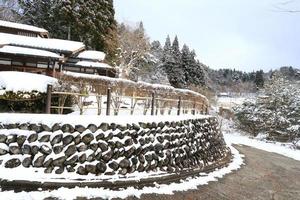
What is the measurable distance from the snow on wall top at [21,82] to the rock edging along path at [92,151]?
8.88 feet

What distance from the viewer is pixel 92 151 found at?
7.47 metres

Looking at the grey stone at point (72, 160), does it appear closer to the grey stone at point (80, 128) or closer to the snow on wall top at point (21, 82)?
the grey stone at point (80, 128)

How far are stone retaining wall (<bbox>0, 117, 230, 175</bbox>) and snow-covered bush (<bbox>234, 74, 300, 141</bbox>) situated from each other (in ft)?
61.0

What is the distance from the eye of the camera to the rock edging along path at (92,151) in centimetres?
672

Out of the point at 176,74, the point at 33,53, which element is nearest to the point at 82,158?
the point at 33,53

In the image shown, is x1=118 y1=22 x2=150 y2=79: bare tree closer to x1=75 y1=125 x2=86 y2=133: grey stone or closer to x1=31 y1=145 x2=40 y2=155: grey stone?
x1=75 y1=125 x2=86 y2=133: grey stone

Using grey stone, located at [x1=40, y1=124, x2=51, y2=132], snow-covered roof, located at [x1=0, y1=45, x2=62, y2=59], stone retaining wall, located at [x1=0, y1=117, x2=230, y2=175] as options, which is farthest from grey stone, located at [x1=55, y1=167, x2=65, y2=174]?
snow-covered roof, located at [x1=0, y1=45, x2=62, y2=59]

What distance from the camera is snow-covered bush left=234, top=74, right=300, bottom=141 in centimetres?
2595

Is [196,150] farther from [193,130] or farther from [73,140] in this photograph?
[73,140]

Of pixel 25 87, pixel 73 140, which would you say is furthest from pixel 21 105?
pixel 73 140

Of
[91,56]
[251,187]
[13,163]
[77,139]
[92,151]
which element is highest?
[91,56]

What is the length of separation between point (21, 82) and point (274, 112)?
23589 mm

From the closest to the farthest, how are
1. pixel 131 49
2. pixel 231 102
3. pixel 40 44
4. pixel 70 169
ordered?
pixel 70 169, pixel 40 44, pixel 131 49, pixel 231 102

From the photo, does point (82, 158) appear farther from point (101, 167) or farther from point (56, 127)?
point (56, 127)
